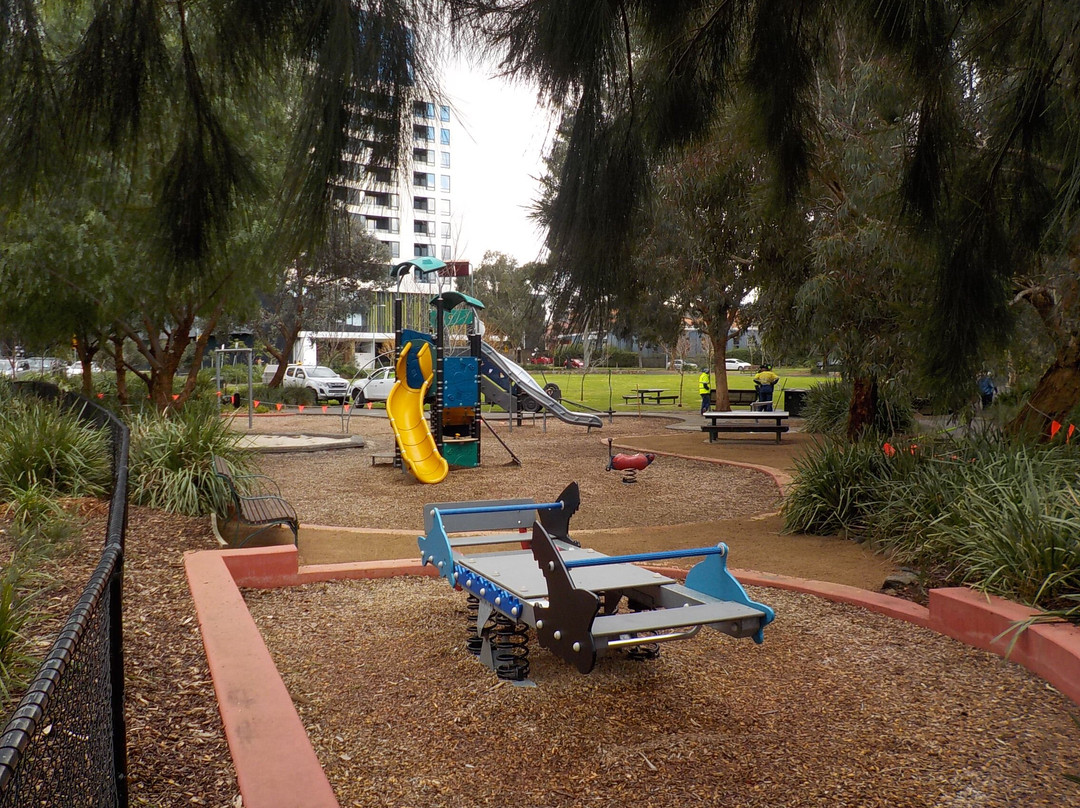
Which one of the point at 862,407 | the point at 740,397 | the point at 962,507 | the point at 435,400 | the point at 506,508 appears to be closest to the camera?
the point at 506,508

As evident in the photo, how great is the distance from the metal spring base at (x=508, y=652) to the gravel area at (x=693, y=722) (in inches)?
2.7

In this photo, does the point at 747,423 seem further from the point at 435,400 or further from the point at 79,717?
the point at 79,717

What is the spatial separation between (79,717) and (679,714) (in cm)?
233

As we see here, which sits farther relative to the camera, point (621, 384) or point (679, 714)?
point (621, 384)

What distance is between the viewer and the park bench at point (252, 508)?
643 cm

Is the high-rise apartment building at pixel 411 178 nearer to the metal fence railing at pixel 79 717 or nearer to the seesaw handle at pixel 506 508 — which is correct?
the metal fence railing at pixel 79 717

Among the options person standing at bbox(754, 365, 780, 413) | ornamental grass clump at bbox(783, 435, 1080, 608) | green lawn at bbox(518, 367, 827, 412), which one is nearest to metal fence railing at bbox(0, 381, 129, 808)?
ornamental grass clump at bbox(783, 435, 1080, 608)

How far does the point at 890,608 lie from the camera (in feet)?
16.1

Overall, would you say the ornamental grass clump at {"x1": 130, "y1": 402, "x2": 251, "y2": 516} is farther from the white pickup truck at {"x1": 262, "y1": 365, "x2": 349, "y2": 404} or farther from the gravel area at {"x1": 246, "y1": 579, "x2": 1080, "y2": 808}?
the white pickup truck at {"x1": 262, "y1": 365, "x2": 349, "y2": 404}

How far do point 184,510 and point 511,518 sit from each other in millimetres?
3147

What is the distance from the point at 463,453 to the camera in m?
12.6

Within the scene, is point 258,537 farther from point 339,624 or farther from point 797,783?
point 797,783

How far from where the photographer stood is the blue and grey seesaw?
3.40m

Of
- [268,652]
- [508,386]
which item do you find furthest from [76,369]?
[268,652]
